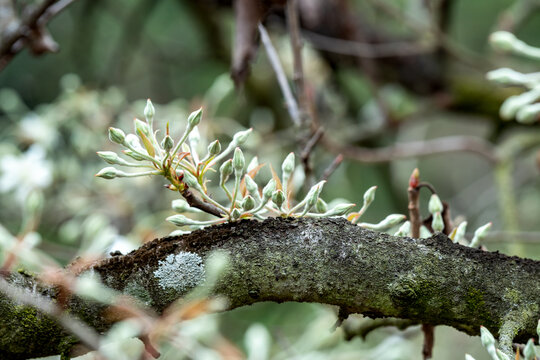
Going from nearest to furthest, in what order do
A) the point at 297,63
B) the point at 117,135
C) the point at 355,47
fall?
the point at 117,135 → the point at 297,63 → the point at 355,47

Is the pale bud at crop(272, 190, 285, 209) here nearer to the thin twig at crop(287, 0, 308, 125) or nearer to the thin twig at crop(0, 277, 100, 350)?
the thin twig at crop(0, 277, 100, 350)

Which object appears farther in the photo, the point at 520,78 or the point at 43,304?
the point at 520,78

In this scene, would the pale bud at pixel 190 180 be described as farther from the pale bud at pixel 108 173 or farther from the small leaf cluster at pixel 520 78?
the small leaf cluster at pixel 520 78

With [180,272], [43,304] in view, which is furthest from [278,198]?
[43,304]

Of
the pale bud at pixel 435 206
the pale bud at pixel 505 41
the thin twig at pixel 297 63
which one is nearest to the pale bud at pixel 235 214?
the pale bud at pixel 435 206

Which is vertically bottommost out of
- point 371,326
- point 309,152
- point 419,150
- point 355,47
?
point 371,326

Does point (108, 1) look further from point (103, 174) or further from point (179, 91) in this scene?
point (103, 174)

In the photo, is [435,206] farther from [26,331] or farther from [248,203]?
[26,331]
